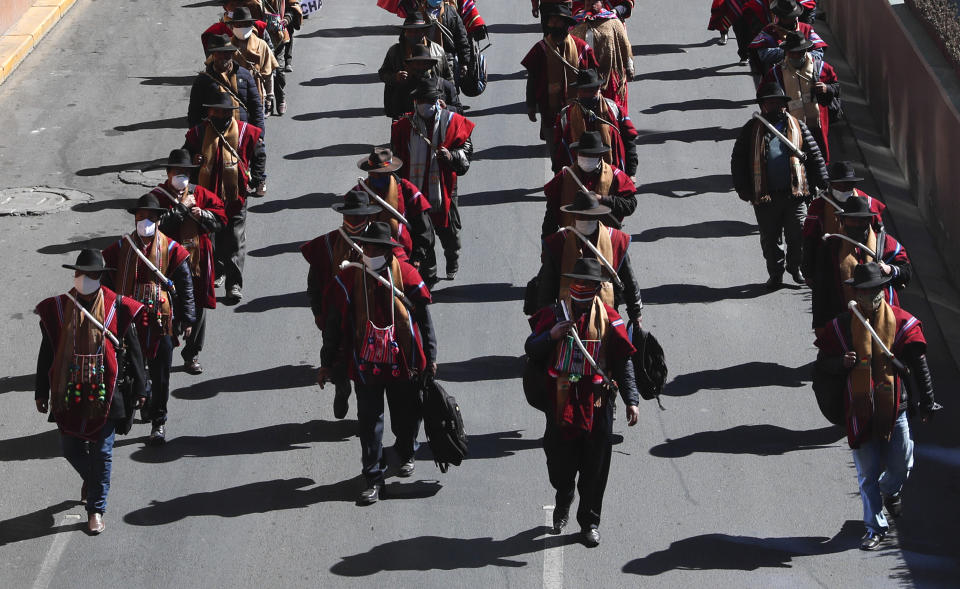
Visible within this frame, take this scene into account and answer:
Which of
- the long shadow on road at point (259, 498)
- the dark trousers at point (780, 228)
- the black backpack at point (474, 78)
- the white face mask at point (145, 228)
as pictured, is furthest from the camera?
the black backpack at point (474, 78)

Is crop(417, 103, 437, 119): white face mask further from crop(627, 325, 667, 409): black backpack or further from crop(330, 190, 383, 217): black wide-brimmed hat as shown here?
crop(627, 325, 667, 409): black backpack

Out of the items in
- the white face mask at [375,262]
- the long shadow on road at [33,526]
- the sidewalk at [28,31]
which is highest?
the white face mask at [375,262]

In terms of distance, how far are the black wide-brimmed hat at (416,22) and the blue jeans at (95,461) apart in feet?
20.3

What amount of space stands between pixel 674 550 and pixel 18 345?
6462mm

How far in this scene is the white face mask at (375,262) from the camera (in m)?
10.2

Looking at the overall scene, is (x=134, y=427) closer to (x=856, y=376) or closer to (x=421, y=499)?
(x=421, y=499)

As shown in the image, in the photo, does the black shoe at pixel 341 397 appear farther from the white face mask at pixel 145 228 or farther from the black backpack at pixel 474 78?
the black backpack at pixel 474 78

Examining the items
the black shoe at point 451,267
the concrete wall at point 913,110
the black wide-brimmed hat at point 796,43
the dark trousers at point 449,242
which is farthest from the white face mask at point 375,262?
the concrete wall at point 913,110

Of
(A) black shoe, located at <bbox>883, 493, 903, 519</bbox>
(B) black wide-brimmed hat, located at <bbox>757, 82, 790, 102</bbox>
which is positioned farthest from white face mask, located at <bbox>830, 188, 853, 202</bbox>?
(A) black shoe, located at <bbox>883, 493, 903, 519</bbox>

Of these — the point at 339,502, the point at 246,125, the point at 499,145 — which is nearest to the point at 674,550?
the point at 339,502

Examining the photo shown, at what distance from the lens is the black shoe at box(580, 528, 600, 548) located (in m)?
9.92

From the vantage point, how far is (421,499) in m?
10.6

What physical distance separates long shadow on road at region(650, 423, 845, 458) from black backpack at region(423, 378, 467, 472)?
1.66m

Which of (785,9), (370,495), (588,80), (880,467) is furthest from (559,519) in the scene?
(785,9)
